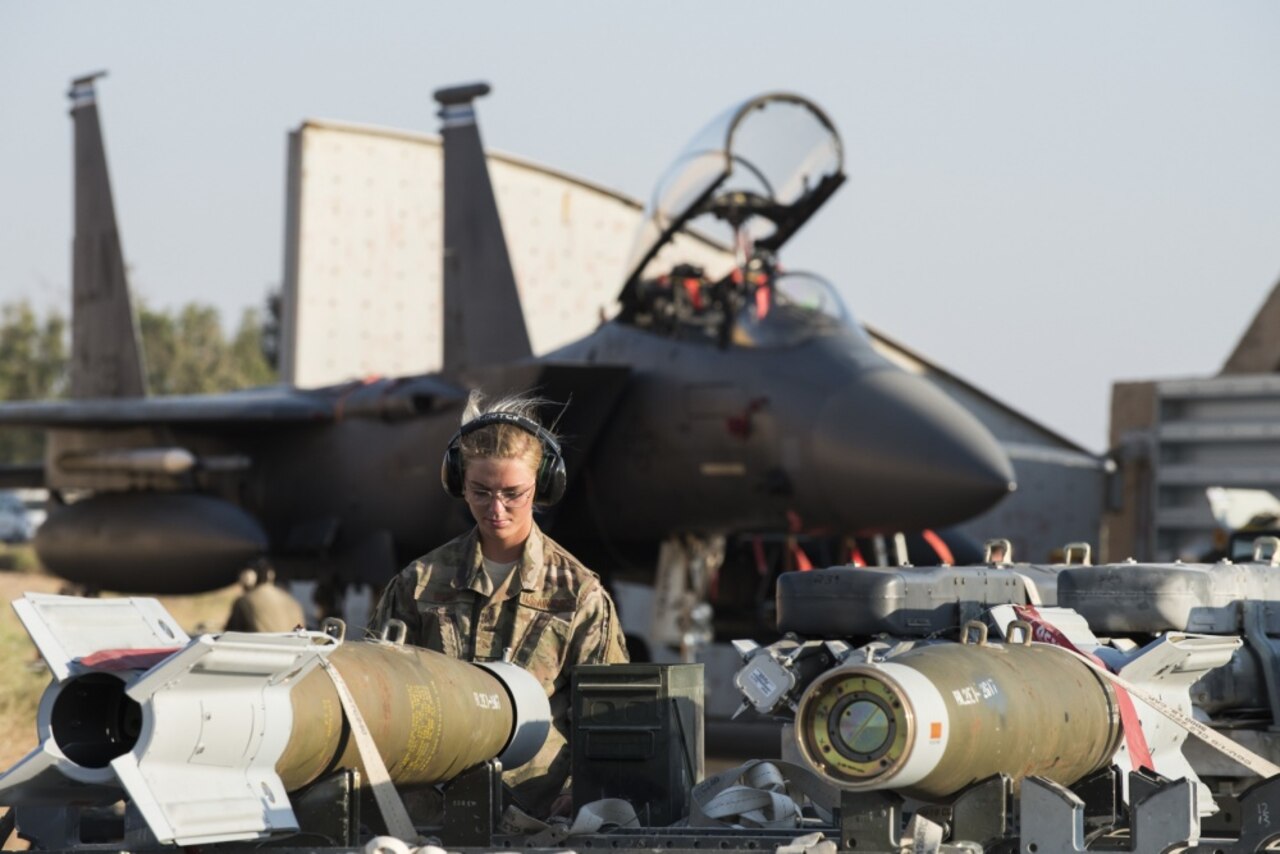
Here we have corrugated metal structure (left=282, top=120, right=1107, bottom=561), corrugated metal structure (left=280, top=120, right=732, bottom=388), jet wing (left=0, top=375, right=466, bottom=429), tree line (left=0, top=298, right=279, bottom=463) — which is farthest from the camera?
tree line (left=0, top=298, right=279, bottom=463)

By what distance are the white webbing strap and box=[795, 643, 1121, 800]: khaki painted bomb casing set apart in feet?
2.69

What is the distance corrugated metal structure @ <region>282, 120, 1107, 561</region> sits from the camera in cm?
2181

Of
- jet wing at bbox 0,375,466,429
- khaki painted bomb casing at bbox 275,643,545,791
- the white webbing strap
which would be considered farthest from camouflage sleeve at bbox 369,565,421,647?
jet wing at bbox 0,375,466,429

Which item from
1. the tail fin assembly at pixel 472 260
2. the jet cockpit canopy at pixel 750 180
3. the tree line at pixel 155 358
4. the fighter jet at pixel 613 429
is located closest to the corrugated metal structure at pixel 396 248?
the fighter jet at pixel 613 429

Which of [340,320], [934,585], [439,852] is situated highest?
[340,320]

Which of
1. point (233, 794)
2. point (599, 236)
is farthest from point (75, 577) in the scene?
point (233, 794)

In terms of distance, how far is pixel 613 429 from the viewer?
12883 mm

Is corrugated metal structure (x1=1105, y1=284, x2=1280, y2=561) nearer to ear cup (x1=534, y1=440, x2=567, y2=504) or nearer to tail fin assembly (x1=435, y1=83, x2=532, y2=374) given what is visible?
tail fin assembly (x1=435, y1=83, x2=532, y2=374)

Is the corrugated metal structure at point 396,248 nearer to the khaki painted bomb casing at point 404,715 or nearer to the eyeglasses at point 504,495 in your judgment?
the eyeglasses at point 504,495

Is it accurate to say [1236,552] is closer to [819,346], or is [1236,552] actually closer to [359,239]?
[819,346]

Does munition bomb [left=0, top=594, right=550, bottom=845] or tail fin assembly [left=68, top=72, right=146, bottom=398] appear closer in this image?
munition bomb [left=0, top=594, right=550, bottom=845]

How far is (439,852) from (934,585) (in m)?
2.38

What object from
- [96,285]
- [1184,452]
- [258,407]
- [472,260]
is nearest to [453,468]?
[472,260]

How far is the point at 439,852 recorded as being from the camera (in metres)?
3.34
